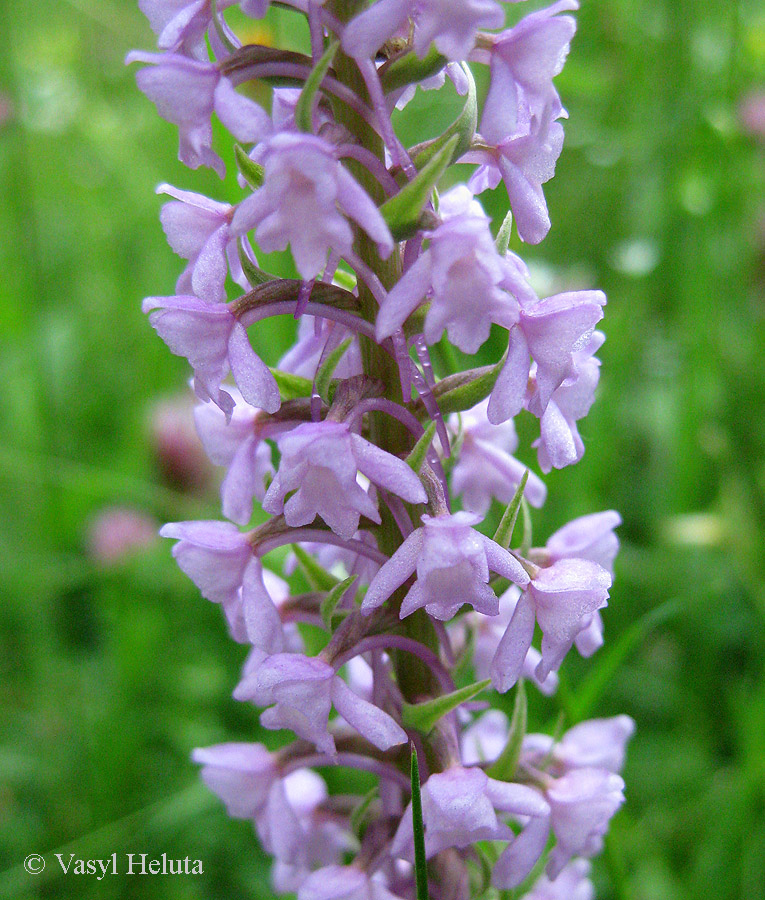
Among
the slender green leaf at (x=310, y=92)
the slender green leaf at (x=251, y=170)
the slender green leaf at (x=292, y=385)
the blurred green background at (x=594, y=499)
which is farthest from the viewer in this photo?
the blurred green background at (x=594, y=499)

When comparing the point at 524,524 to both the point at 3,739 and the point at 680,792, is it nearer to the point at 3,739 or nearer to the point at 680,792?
the point at 680,792

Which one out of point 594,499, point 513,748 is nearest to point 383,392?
point 513,748

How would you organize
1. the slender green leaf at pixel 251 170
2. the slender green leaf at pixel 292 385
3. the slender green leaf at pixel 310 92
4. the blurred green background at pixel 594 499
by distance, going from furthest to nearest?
the blurred green background at pixel 594 499, the slender green leaf at pixel 292 385, the slender green leaf at pixel 251 170, the slender green leaf at pixel 310 92

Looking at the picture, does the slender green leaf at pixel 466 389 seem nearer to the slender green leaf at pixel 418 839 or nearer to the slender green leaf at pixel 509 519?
the slender green leaf at pixel 509 519

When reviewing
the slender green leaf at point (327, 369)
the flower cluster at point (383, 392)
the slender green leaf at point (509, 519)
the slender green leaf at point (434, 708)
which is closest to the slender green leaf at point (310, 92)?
the flower cluster at point (383, 392)

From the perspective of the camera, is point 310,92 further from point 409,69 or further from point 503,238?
point 503,238

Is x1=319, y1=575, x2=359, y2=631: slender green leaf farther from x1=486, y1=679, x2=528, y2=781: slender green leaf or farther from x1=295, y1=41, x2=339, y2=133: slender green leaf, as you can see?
x1=295, y1=41, x2=339, y2=133: slender green leaf

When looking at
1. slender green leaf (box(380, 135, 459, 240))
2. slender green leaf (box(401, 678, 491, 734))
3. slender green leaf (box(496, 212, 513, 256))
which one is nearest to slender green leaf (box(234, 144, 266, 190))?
slender green leaf (box(380, 135, 459, 240))
